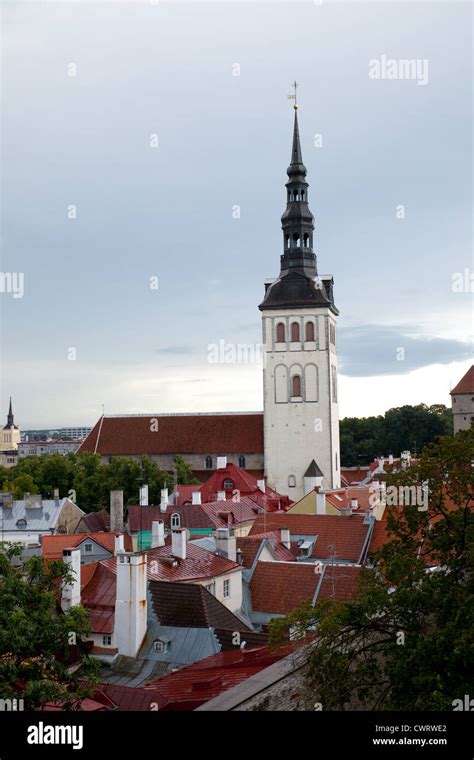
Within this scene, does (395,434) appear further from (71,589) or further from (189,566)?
(71,589)

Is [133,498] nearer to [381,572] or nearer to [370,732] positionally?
[381,572]

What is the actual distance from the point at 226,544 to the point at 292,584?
3.11 m

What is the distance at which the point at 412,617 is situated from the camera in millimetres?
12445

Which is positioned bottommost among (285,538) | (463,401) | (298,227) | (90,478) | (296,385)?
(285,538)

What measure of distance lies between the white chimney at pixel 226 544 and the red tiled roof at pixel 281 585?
1.13 metres

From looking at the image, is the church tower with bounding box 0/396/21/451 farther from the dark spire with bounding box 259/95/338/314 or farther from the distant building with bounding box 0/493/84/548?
the distant building with bounding box 0/493/84/548

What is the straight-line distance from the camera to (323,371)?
215 feet

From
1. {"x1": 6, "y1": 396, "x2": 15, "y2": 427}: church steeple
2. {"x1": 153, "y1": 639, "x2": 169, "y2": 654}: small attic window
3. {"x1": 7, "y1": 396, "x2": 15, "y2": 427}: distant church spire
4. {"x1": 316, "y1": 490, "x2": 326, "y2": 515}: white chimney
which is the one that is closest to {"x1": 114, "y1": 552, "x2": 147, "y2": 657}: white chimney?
{"x1": 153, "y1": 639, "x2": 169, "y2": 654}: small attic window

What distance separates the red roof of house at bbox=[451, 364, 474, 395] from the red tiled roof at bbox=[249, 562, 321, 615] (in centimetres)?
6793

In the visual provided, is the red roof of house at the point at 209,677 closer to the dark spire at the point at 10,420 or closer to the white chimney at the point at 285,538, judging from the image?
the white chimney at the point at 285,538

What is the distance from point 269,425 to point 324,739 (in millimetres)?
57626

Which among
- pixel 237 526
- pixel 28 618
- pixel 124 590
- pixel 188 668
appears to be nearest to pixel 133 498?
pixel 237 526

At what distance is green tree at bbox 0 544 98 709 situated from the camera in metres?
14.2

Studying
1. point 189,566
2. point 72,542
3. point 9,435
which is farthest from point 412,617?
point 9,435
